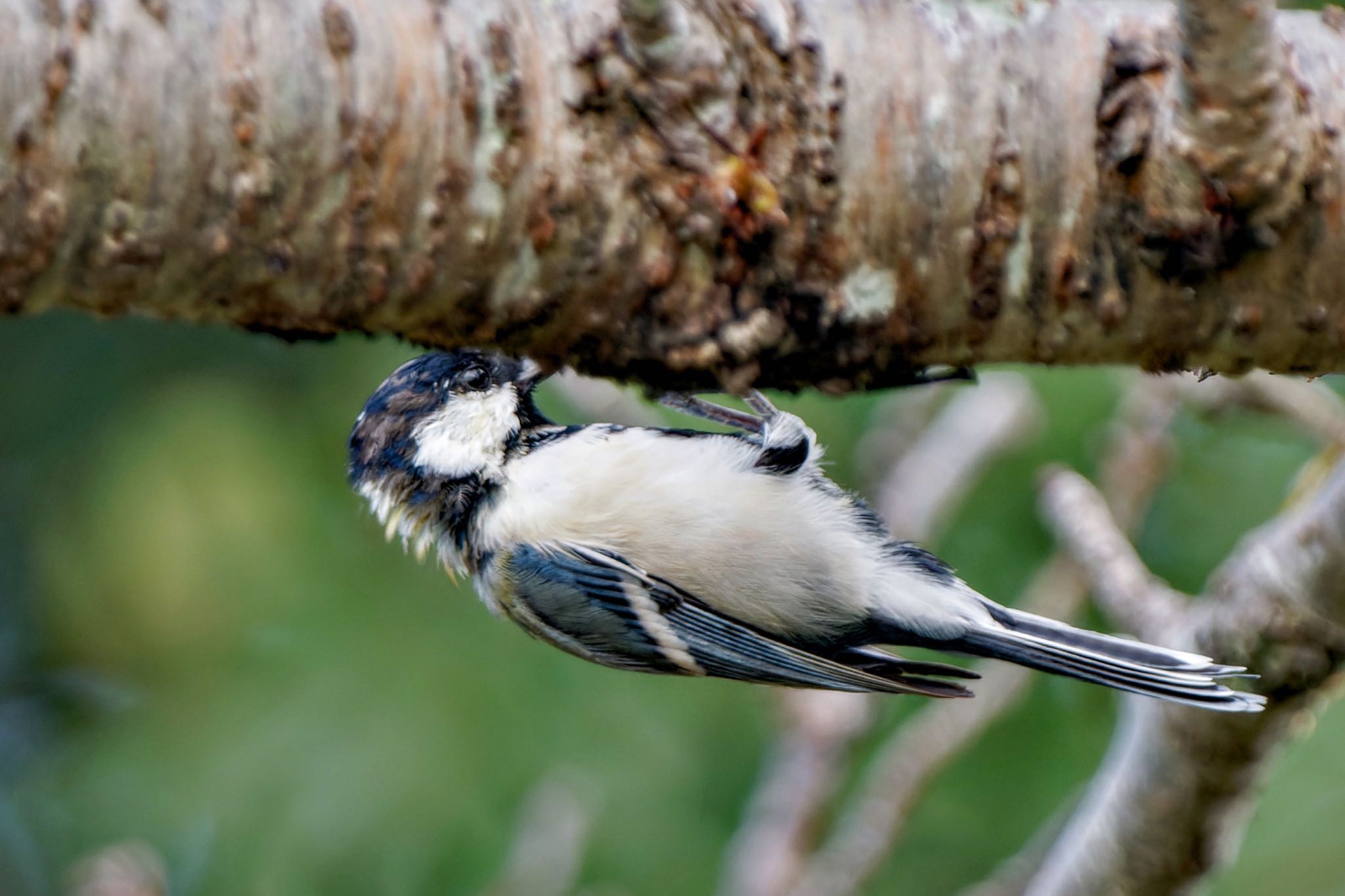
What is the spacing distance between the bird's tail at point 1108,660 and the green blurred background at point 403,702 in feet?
3.54

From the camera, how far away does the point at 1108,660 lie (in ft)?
7.72

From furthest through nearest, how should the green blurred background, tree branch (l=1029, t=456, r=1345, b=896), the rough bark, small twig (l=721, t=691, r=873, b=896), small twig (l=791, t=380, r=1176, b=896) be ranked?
the green blurred background < small twig (l=721, t=691, r=873, b=896) < small twig (l=791, t=380, r=1176, b=896) < tree branch (l=1029, t=456, r=1345, b=896) < the rough bark

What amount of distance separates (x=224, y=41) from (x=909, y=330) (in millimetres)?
731

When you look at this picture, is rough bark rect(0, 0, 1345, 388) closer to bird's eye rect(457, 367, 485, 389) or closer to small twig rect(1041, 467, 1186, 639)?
small twig rect(1041, 467, 1186, 639)

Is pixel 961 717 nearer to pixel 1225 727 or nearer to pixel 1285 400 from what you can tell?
pixel 1285 400

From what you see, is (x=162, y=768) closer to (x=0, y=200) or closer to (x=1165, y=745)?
(x=1165, y=745)

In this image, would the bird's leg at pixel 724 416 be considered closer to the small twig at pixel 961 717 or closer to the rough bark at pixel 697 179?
the small twig at pixel 961 717

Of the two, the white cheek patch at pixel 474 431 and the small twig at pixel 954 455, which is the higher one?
the white cheek patch at pixel 474 431

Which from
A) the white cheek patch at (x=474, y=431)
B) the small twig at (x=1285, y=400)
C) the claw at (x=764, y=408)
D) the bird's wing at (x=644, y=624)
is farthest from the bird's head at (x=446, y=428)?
the small twig at (x=1285, y=400)

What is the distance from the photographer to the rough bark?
1.37m

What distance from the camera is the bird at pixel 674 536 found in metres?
2.68

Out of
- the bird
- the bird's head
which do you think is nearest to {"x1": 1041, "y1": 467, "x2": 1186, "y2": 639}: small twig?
the bird

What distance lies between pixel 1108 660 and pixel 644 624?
2.58 feet

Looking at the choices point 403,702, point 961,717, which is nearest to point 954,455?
point 961,717
